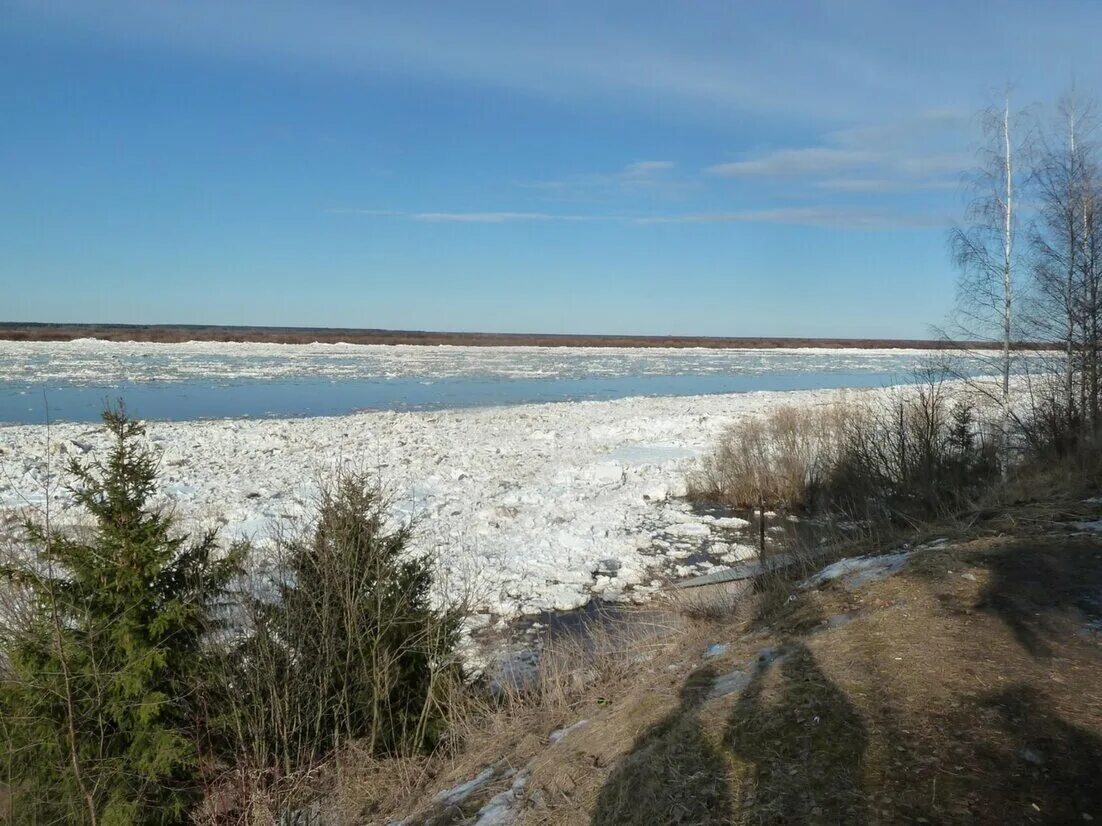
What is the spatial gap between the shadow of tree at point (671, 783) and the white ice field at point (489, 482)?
175 inches

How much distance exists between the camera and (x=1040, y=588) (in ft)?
20.0

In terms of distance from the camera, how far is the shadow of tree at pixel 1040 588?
218 inches

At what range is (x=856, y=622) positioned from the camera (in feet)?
19.7

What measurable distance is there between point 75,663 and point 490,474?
1210cm

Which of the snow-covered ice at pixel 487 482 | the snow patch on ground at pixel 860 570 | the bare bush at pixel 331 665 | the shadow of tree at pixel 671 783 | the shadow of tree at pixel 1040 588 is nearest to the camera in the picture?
the shadow of tree at pixel 671 783

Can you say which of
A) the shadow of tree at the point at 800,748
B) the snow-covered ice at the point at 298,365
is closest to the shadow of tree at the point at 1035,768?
the shadow of tree at the point at 800,748

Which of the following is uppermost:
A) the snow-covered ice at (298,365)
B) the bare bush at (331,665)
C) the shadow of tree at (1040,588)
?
the snow-covered ice at (298,365)

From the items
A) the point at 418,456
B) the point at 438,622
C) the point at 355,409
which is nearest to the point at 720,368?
the point at 355,409

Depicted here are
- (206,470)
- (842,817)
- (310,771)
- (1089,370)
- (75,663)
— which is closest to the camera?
(842,817)

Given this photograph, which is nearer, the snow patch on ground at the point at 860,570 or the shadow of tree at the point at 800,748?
the shadow of tree at the point at 800,748

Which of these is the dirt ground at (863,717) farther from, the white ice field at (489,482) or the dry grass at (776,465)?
the dry grass at (776,465)

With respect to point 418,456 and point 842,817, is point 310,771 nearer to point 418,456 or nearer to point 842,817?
point 842,817

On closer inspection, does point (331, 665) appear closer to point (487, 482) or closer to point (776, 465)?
point (487, 482)

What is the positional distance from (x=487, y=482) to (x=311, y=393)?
67.0 feet
